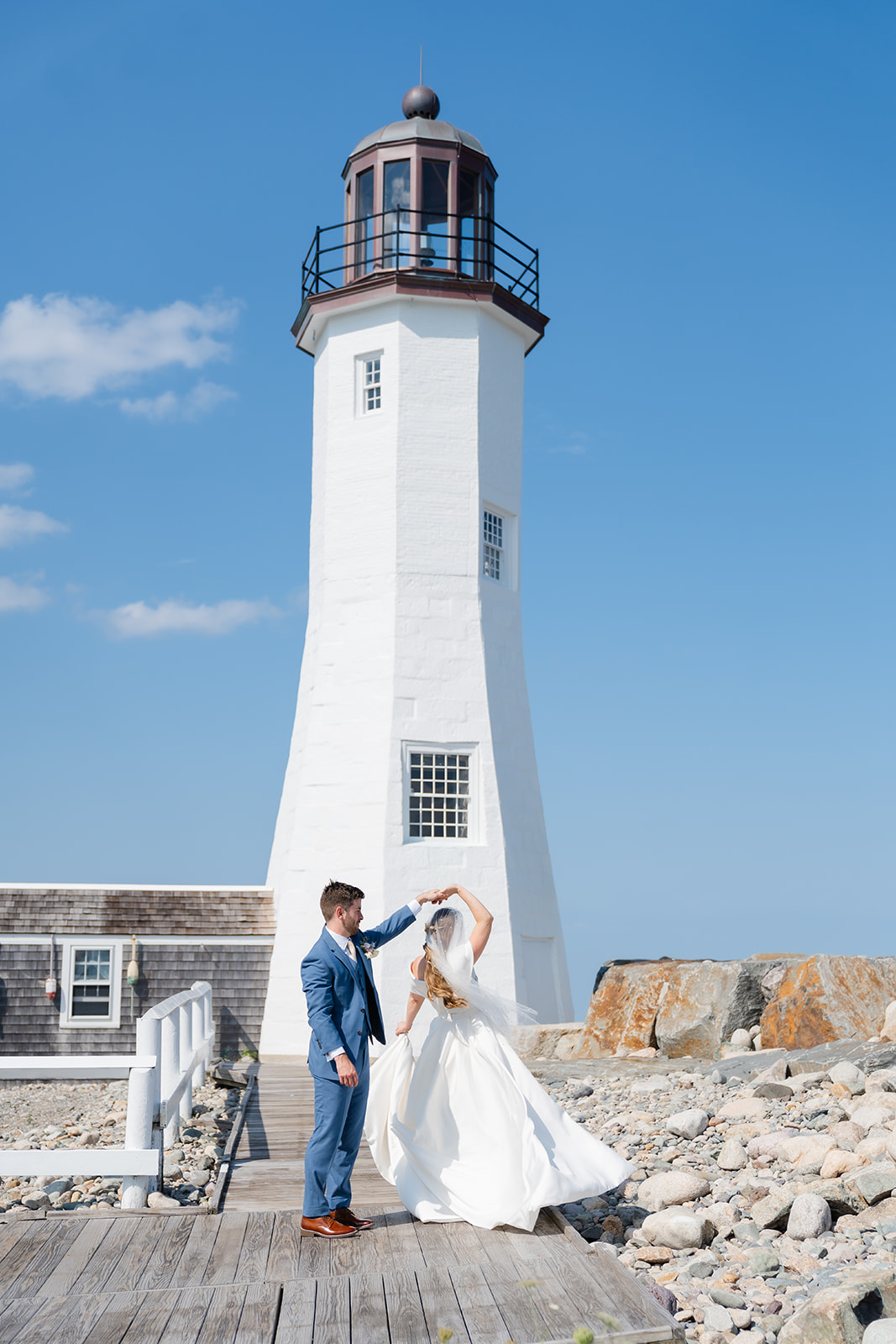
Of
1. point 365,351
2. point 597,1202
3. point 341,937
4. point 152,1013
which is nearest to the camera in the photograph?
point 341,937

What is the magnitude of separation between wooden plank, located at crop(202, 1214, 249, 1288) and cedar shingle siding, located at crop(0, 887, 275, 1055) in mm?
12058

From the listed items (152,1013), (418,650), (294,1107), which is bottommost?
(294,1107)

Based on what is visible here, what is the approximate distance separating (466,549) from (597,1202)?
12.3 metres

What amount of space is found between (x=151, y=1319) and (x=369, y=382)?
652 inches

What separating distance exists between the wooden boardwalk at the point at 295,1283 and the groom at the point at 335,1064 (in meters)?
0.20

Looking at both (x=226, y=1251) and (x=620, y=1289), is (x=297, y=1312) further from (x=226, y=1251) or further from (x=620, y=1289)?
(x=620, y=1289)

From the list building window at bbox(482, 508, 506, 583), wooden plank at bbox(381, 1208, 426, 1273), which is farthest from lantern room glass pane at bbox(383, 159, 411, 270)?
wooden plank at bbox(381, 1208, 426, 1273)

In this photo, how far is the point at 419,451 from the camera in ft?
62.8

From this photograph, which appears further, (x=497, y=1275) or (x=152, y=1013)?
(x=152, y=1013)

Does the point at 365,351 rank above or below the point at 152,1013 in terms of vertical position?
above

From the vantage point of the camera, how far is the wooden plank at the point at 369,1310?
16.4ft

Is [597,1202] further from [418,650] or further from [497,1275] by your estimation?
[418,650]

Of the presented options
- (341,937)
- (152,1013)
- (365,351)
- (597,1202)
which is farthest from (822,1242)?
(365,351)

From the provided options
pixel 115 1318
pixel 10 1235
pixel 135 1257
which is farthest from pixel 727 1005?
pixel 115 1318
